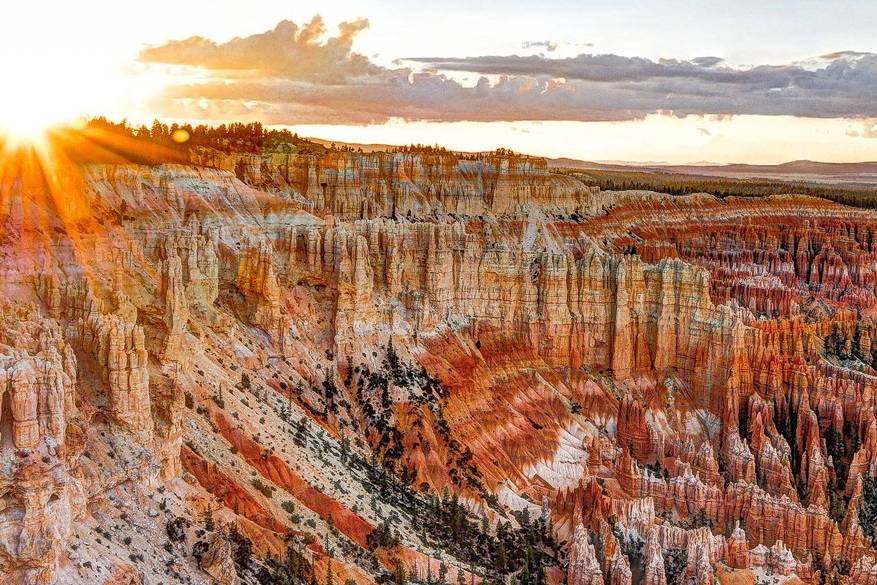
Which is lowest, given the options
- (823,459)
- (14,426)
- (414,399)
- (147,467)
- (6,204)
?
(823,459)

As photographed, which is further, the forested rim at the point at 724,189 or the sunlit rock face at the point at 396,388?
the forested rim at the point at 724,189

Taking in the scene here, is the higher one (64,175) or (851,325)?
(64,175)

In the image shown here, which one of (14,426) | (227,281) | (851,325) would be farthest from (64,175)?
(851,325)

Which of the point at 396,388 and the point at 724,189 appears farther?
the point at 724,189

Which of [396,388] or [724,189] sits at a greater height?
[724,189]

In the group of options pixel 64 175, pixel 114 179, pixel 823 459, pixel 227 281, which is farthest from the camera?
pixel 823 459

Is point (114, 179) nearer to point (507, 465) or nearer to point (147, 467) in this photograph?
point (147, 467)

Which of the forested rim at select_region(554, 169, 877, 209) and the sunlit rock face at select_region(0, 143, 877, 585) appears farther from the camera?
the forested rim at select_region(554, 169, 877, 209)

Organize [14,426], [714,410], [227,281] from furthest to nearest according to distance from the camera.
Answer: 1. [714,410]
2. [227,281]
3. [14,426]
